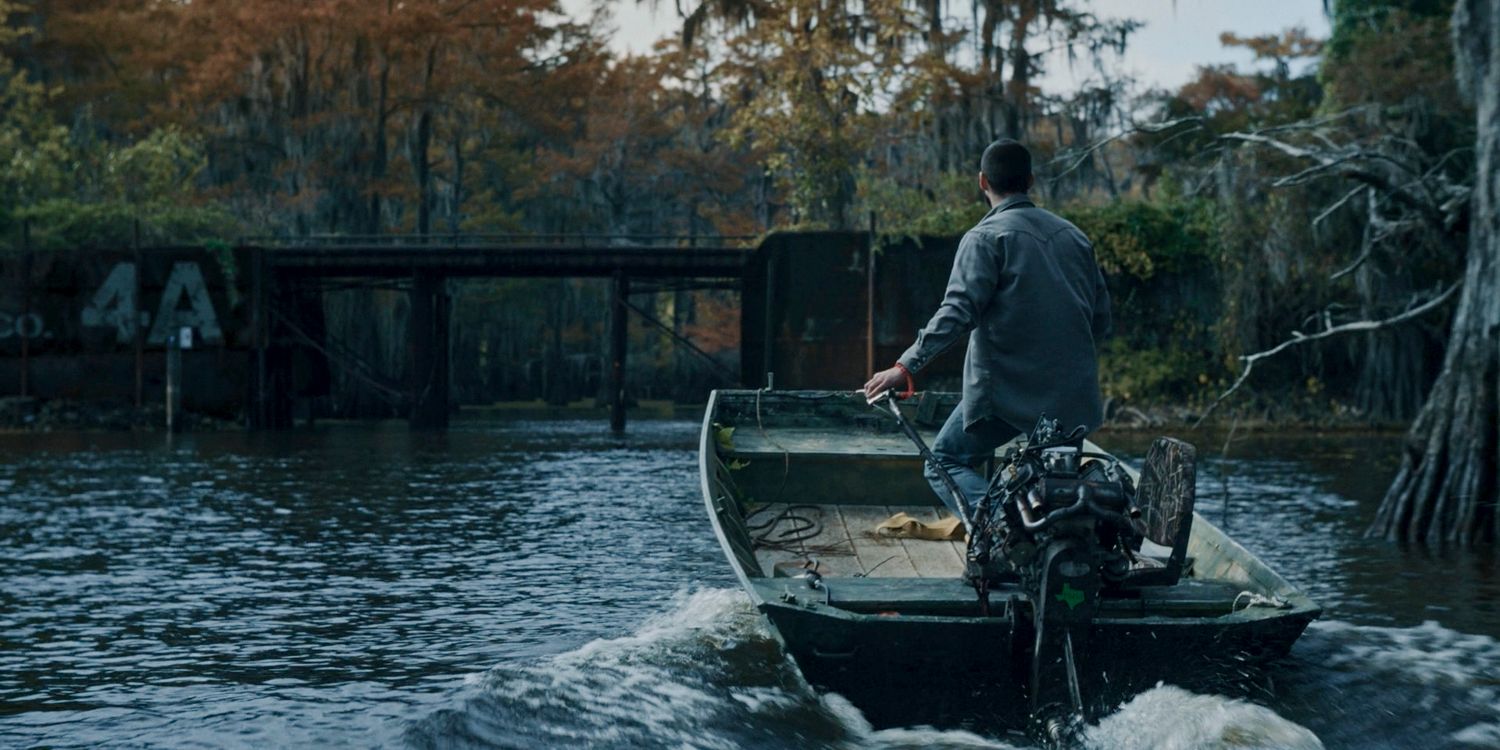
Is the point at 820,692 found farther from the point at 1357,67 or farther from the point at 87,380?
the point at 87,380

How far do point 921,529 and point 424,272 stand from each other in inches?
1120

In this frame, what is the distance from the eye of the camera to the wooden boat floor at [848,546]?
8.34 m

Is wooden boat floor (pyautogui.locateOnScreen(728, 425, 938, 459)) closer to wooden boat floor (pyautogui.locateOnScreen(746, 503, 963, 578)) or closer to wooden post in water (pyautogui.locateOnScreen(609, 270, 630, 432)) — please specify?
wooden boat floor (pyautogui.locateOnScreen(746, 503, 963, 578))

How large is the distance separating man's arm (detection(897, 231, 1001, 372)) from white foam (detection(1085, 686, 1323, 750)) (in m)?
1.54

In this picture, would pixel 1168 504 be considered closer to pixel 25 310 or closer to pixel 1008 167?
pixel 1008 167

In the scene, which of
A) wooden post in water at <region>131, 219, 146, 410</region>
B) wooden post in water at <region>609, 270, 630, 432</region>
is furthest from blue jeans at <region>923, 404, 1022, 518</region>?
wooden post in water at <region>131, 219, 146, 410</region>

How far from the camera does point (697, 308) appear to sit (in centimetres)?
5403

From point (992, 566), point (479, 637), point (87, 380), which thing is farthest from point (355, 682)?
point (87, 380)

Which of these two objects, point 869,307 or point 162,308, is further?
point 162,308

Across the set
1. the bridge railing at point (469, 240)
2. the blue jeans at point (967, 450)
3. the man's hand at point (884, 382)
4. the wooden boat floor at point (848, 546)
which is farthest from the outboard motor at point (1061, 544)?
the bridge railing at point (469, 240)

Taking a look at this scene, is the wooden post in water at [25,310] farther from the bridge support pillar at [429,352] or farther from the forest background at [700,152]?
the bridge support pillar at [429,352]

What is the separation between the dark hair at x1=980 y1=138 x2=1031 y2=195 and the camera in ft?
23.0

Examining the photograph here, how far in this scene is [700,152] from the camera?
163 feet

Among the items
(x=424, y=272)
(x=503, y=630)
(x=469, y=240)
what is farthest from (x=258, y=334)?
(x=503, y=630)
